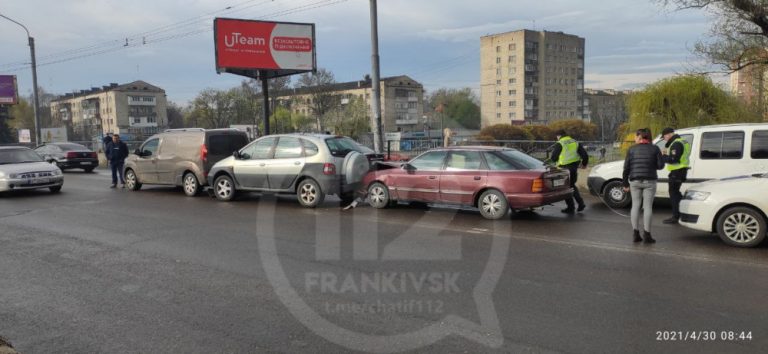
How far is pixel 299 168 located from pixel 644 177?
269 inches

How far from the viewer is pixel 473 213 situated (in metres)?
10.8

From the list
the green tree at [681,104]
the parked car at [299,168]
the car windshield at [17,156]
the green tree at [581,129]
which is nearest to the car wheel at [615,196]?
the parked car at [299,168]

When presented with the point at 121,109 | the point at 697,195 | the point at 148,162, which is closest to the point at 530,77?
the point at 121,109

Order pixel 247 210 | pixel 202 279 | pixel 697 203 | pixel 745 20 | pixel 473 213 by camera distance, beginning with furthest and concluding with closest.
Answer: pixel 745 20, pixel 247 210, pixel 473 213, pixel 697 203, pixel 202 279

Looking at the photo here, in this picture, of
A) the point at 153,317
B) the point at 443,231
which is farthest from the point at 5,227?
the point at 443,231

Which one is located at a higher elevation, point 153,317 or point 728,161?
point 728,161

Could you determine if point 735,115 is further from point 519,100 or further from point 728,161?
point 519,100

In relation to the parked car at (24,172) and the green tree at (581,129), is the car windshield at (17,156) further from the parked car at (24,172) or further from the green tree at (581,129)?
the green tree at (581,129)

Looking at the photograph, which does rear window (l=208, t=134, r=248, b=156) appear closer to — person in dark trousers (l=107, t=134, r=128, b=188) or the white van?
person in dark trousers (l=107, t=134, r=128, b=188)

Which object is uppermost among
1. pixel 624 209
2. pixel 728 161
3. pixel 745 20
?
pixel 745 20

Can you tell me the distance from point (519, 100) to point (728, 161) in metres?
105

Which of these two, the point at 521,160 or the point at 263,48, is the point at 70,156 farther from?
the point at 521,160

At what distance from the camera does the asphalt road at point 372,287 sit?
4.36 meters

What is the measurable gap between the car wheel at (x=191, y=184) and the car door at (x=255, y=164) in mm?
1867
